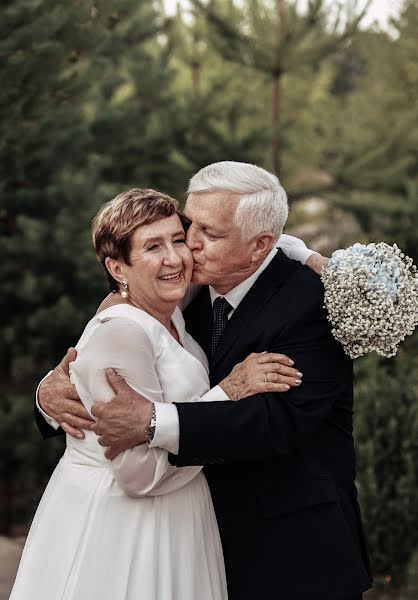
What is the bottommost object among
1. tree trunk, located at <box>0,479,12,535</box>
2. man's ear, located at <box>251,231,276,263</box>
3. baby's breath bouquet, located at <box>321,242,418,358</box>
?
tree trunk, located at <box>0,479,12,535</box>

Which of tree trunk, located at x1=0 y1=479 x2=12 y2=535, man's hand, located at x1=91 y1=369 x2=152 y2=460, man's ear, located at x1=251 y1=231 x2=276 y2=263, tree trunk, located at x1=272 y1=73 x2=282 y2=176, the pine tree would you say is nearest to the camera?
man's hand, located at x1=91 y1=369 x2=152 y2=460

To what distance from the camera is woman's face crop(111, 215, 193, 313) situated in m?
2.91

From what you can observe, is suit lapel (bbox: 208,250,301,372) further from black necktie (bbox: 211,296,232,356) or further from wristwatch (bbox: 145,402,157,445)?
wristwatch (bbox: 145,402,157,445)

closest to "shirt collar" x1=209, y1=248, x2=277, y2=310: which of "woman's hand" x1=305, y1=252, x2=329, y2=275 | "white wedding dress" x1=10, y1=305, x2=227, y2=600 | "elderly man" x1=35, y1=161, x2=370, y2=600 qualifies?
"elderly man" x1=35, y1=161, x2=370, y2=600

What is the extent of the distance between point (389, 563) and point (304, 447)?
3179 millimetres

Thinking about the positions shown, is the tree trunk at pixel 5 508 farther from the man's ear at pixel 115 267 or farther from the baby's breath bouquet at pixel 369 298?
the baby's breath bouquet at pixel 369 298

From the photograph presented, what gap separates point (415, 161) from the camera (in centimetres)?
1184

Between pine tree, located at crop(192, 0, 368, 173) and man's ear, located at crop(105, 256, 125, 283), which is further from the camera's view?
pine tree, located at crop(192, 0, 368, 173)

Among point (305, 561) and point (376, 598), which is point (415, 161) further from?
point (305, 561)

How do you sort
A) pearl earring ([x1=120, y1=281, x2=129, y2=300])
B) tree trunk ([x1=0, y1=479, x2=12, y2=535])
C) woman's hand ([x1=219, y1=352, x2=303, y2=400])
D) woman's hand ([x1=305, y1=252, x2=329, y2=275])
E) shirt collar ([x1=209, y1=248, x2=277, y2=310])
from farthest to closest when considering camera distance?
tree trunk ([x1=0, y1=479, x2=12, y2=535]) < woman's hand ([x1=305, y1=252, x2=329, y2=275]) < shirt collar ([x1=209, y1=248, x2=277, y2=310]) < pearl earring ([x1=120, y1=281, x2=129, y2=300]) < woman's hand ([x1=219, y1=352, x2=303, y2=400])

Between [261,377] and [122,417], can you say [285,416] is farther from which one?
[122,417]

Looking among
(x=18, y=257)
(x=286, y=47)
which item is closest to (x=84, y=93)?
(x=18, y=257)

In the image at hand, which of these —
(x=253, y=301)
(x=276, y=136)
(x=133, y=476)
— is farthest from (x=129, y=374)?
(x=276, y=136)

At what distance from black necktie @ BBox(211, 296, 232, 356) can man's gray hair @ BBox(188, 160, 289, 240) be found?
297 mm
